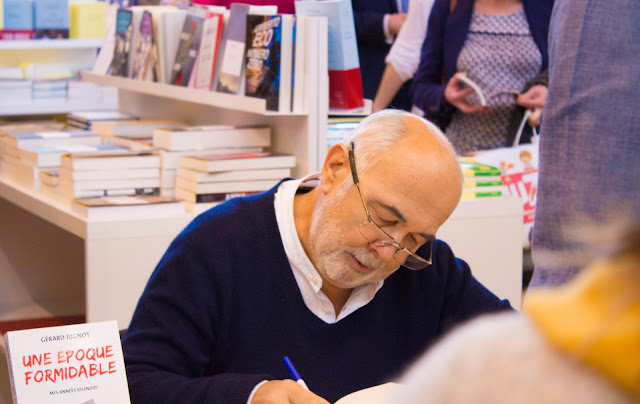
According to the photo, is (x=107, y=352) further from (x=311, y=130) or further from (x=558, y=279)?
(x=311, y=130)

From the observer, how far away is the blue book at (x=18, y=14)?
566 cm

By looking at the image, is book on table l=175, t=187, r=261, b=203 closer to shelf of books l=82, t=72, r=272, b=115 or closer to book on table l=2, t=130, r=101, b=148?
shelf of books l=82, t=72, r=272, b=115

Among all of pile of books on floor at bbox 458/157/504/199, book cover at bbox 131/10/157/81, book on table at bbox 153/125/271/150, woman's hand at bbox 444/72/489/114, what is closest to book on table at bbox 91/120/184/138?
book cover at bbox 131/10/157/81

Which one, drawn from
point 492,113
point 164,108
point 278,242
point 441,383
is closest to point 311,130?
point 492,113

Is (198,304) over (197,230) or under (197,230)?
under

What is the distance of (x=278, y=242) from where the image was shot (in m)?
1.82

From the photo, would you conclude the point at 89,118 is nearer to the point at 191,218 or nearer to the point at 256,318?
the point at 191,218

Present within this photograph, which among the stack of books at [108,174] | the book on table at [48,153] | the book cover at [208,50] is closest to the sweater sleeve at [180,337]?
the stack of books at [108,174]

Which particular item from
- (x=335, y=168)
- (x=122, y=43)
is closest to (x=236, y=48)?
(x=122, y=43)

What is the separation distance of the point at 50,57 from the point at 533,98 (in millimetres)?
3886

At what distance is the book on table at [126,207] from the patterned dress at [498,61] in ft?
4.10

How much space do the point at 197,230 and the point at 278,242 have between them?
162mm

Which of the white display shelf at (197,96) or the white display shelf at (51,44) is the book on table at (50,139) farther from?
the white display shelf at (51,44)

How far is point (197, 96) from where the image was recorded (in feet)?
10.7
